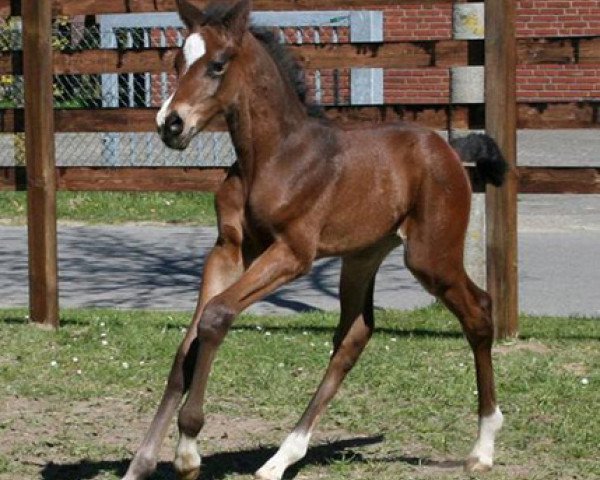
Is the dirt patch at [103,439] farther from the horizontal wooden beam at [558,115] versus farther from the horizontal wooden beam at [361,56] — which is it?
the horizontal wooden beam at [558,115]

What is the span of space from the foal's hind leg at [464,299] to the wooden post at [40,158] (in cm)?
351

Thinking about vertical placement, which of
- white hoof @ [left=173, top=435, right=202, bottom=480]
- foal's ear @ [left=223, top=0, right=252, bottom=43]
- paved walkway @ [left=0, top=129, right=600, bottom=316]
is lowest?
paved walkway @ [left=0, top=129, right=600, bottom=316]

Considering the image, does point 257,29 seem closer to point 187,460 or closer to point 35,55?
point 187,460

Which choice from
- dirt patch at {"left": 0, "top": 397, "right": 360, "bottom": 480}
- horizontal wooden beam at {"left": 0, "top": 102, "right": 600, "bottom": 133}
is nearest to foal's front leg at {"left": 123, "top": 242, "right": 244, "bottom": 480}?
dirt patch at {"left": 0, "top": 397, "right": 360, "bottom": 480}

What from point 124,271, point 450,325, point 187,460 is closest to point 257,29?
point 187,460

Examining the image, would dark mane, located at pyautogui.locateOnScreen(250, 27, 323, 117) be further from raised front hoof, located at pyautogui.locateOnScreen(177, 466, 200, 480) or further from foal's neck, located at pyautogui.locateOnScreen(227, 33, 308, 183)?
raised front hoof, located at pyautogui.locateOnScreen(177, 466, 200, 480)

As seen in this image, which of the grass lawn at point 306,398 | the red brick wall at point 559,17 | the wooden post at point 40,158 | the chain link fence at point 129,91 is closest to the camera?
the grass lawn at point 306,398

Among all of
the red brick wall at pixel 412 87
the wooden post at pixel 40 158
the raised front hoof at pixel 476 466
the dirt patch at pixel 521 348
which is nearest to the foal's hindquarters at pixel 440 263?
the raised front hoof at pixel 476 466

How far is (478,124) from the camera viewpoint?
29.7 feet

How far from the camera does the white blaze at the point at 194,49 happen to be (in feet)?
18.6

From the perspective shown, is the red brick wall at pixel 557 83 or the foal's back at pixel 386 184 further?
the red brick wall at pixel 557 83

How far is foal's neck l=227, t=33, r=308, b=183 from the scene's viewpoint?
5.90 metres

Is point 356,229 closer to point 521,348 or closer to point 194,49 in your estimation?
point 194,49

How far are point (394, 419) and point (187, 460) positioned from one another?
1868 mm
